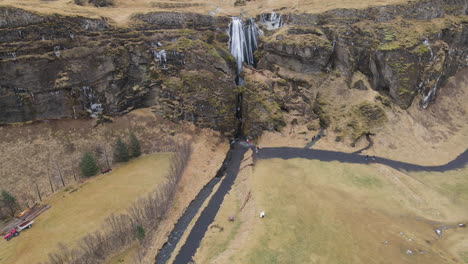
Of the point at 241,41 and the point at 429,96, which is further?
the point at 241,41

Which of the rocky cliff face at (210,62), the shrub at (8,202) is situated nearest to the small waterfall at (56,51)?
the rocky cliff face at (210,62)

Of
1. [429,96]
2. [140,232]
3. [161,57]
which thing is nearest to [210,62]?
[161,57]

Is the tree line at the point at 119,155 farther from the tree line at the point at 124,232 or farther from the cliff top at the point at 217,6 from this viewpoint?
the cliff top at the point at 217,6

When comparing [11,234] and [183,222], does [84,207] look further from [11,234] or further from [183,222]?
[183,222]

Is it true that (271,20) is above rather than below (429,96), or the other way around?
above

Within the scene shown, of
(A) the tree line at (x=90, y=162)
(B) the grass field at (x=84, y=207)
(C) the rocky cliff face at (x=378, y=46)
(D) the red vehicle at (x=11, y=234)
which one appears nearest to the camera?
(B) the grass field at (x=84, y=207)

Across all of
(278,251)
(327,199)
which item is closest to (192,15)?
(327,199)

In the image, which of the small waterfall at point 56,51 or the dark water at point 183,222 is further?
the small waterfall at point 56,51
